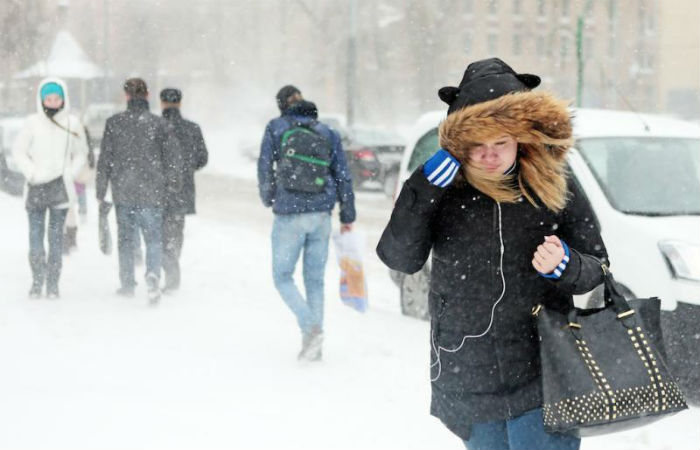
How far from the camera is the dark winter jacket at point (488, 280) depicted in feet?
9.37

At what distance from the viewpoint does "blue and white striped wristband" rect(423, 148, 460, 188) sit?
282 centimetres

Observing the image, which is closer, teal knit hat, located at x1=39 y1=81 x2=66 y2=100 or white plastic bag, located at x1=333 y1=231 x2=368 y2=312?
white plastic bag, located at x1=333 y1=231 x2=368 y2=312

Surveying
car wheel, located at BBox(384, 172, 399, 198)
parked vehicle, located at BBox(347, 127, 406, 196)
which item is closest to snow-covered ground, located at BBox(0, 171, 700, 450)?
car wheel, located at BBox(384, 172, 399, 198)

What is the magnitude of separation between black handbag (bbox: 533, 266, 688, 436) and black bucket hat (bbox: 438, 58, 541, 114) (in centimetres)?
67

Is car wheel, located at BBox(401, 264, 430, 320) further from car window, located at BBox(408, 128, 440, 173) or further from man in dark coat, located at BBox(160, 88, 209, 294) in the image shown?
man in dark coat, located at BBox(160, 88, 209, 294)

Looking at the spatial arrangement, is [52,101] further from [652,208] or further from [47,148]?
[652,208]

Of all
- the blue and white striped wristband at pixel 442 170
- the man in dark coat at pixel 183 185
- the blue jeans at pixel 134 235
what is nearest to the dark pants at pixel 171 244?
the man in dark coat at pixel 183 185

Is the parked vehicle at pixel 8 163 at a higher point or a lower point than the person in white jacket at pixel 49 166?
lower

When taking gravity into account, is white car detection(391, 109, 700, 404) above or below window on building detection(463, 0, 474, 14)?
below

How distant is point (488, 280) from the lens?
2869 mm

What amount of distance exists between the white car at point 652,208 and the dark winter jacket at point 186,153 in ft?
8.21

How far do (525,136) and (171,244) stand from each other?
6.56 m

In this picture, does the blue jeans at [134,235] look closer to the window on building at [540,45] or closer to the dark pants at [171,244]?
the dark pants at [171,244]

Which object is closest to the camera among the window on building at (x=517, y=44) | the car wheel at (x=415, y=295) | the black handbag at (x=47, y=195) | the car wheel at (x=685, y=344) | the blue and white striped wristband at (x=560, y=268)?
the blue and white striped wristband at (x=560, y=268)
